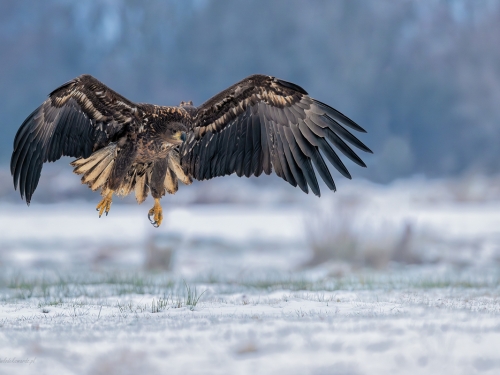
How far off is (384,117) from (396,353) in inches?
1580

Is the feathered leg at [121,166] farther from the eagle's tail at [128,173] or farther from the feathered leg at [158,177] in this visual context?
the feathered leg at [158,177]

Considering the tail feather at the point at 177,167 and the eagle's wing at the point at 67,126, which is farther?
the tail feather at the point at 177,167

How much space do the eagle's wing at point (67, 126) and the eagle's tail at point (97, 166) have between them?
0.27ft

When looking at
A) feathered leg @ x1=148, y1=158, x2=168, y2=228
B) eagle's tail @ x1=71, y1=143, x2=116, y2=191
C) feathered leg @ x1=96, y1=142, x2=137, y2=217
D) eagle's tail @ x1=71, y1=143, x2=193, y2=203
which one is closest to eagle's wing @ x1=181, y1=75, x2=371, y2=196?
eagle's tail @ x1=71, y1=143, x2=193, y2=203

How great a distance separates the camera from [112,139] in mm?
7469

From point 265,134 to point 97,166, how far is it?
6.31 feet

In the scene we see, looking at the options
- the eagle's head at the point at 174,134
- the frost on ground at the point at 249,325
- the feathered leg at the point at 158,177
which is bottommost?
the frost on ground at the point at 249,325

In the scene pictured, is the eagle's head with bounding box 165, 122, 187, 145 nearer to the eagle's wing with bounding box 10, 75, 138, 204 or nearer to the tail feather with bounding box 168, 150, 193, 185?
the eagle's wing with bounding box 10, 75, 138, 204

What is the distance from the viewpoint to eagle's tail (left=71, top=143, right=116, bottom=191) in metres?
7.46

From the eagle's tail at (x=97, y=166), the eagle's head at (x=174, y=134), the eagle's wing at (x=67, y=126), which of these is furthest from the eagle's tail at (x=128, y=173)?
the eagle's head at (x=174, y=134)

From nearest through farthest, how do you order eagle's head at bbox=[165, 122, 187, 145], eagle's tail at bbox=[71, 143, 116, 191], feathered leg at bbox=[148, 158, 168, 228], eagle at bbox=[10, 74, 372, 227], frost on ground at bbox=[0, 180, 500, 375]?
frost on ground at bbox=[0, 180, 500, 375], eagle at bbox=[10, 74, 372, 227], eagle's head at bbox=[165, 122, 187, 145], eagle's tail at bbox=[71, 143, 116, 191], feathered leg at bbox=[148, 158, 168, 228]

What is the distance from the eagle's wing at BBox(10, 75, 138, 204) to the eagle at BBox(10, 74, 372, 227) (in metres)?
0.01

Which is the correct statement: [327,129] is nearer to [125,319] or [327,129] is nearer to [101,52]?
[125,319]

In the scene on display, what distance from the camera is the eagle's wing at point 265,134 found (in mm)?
7070
